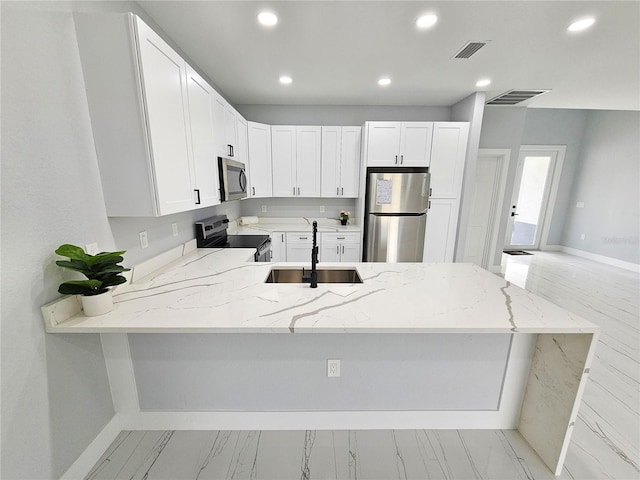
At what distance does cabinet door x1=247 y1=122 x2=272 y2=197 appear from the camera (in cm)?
335

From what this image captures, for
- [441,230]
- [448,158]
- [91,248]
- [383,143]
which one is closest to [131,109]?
[91,248]

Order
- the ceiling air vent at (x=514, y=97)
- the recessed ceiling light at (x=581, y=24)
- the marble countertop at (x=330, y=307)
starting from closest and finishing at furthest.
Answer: the marble countertop at (x=330, y=307), the recessed ceiling light at (x=581, y=24), the ceiling air vent at (x=514, y=97)

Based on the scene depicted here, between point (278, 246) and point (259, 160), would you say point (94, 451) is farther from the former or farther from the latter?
point (259, 160)

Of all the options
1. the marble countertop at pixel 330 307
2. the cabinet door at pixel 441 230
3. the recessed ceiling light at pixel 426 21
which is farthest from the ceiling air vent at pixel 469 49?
the marble countertop at pixel 330 307

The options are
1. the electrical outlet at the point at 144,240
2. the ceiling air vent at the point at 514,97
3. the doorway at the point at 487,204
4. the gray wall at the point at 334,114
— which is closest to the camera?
the electrical outlet at the point at 144,240

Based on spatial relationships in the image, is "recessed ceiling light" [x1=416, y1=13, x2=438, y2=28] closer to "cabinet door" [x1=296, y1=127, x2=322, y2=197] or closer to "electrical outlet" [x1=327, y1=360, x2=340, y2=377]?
"cabinet door" [x1=296, y1=127, x2=322, y2=197]

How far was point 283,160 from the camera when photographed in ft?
11.9

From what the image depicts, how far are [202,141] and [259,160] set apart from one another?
1.66m

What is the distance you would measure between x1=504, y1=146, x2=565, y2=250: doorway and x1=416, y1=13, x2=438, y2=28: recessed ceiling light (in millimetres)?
4801

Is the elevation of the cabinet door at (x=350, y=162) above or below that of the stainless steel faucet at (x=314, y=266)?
above

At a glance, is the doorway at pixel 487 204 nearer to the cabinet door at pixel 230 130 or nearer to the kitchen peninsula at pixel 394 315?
the kitchen peninsula at pixel 394 315

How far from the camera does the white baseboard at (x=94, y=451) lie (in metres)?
1.23

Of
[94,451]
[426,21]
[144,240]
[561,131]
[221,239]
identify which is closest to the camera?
[94,451]

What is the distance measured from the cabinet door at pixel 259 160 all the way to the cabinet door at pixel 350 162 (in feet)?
3.48
